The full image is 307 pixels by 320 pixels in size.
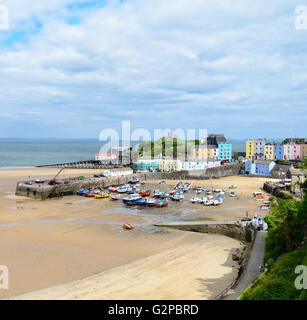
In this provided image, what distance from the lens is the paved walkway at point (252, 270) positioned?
44.4 feet

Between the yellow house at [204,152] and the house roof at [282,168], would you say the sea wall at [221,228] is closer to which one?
the house roof at [282,168]

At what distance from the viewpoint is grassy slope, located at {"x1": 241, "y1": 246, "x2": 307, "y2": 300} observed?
10.3 m

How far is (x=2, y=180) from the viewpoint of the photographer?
5975 cm

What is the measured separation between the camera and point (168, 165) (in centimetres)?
7556

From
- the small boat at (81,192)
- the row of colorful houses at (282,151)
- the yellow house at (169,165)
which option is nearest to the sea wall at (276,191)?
the yellow house at (169,165)

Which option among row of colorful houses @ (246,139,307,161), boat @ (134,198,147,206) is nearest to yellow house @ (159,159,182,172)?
row of colorful houses @ (246,139,307,161)

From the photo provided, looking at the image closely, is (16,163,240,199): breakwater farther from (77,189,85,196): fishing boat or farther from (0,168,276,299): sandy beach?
(0,168,276,299): sandy beach

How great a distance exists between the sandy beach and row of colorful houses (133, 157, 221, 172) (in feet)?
128

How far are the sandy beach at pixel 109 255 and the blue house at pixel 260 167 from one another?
3447 cm

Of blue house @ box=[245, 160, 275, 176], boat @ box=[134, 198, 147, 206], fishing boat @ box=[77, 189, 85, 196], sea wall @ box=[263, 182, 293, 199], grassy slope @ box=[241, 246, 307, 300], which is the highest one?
blue house @ box=[245, 160, 275, 176]

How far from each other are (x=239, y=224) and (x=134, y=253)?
9413 mm

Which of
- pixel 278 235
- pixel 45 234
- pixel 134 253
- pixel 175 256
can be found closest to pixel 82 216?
pixel 45 234
